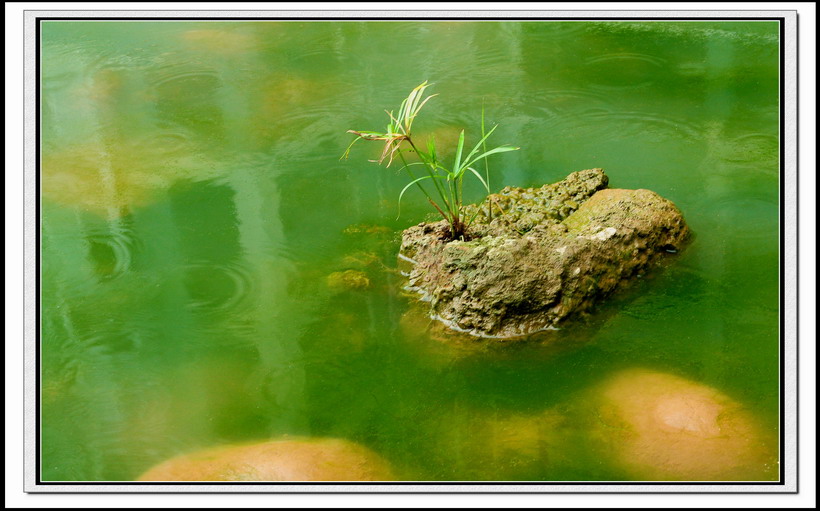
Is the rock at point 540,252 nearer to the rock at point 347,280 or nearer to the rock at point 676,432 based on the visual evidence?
the rock at point 347,280

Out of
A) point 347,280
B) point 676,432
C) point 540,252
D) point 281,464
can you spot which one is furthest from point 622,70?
point 281,464

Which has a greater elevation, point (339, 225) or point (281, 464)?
point (339, 225)

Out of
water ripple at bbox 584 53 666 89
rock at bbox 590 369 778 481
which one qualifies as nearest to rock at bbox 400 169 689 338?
rock at bbox 590 369 778 481

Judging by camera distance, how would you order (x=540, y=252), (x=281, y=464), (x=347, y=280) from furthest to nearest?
(x=347, y=280) → (x=540, y=252) → (x=281, y=464)

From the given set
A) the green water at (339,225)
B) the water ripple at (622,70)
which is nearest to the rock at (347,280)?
the green water at (339,225)

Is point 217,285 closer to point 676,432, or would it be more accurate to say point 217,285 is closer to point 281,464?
point 281,464

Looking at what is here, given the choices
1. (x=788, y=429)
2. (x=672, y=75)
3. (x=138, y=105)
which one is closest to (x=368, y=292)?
(x=788, y=429)

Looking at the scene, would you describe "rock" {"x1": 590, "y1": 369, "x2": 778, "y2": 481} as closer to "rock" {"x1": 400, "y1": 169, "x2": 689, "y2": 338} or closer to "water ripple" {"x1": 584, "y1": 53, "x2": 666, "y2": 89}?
"rock" {"x1": 400, "y1": 169, "x2": 689, "y2": 338}
